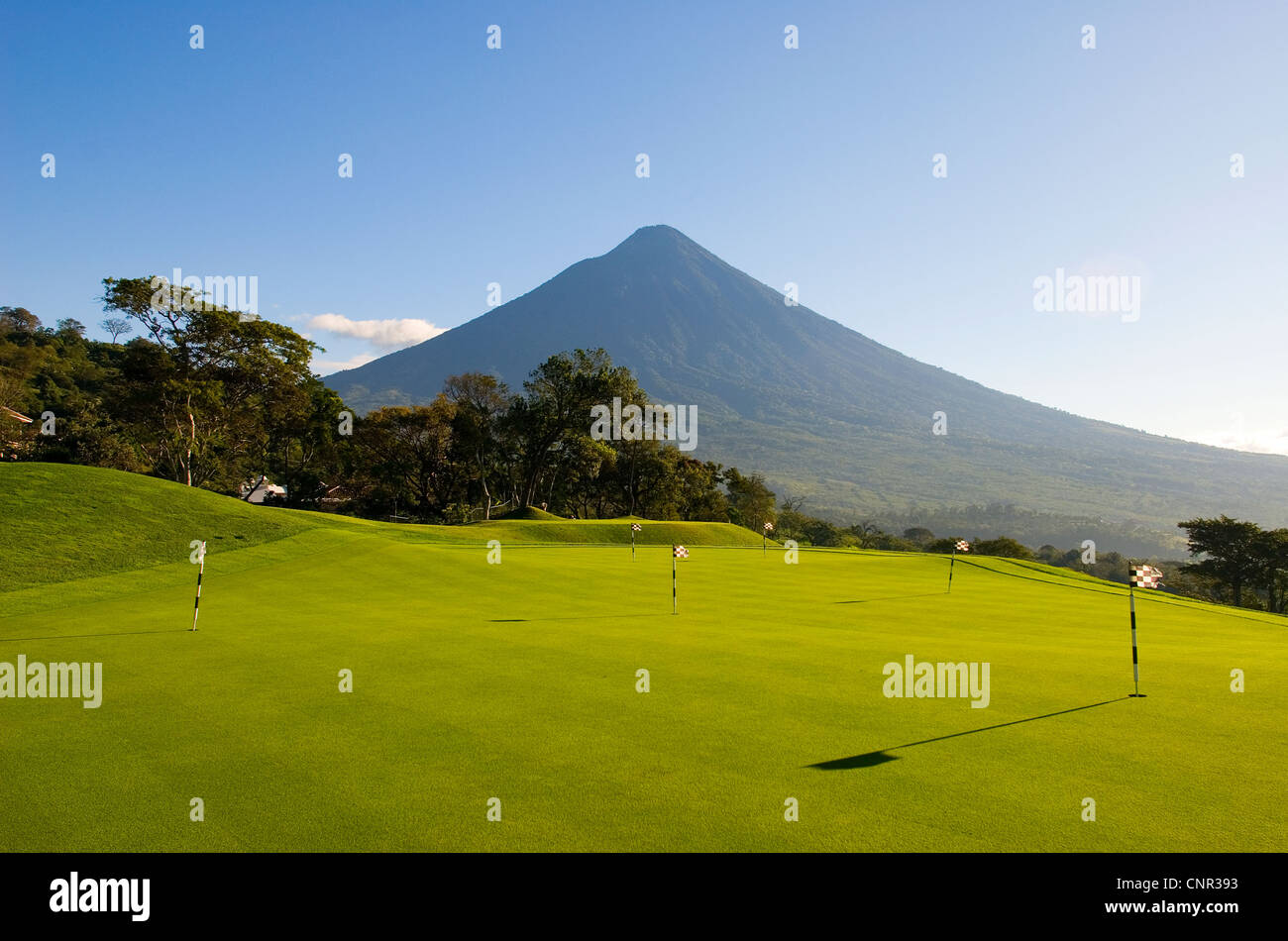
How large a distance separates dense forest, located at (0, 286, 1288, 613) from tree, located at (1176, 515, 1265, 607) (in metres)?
0.13

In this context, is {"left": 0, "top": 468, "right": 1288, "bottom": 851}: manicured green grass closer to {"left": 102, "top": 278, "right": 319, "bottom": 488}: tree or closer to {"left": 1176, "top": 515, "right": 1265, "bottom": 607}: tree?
{"left": 102, "top": 278, "right": 319, "bottom": 488}: tree

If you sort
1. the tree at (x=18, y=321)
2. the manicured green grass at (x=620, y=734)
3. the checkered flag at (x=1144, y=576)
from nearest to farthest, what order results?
the manicured green grass at (x=620, y=734)
the checkered flag at (x=1144, y=576)
the tree at (x=18, y=321)

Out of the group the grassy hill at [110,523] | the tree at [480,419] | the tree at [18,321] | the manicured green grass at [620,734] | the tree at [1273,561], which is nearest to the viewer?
the manicured green grass at [620,734]

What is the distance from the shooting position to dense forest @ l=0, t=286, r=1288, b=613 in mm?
48250

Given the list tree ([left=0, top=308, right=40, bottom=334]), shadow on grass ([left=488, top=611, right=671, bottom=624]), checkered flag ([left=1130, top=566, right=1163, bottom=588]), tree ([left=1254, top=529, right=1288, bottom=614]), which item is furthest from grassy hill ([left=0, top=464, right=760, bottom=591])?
tree ([left=0, top=308, right=40, bottom=334])

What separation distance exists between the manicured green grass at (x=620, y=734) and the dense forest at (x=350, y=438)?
116 ft

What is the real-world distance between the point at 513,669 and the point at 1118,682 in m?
8.71

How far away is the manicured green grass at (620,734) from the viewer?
5.28 meters

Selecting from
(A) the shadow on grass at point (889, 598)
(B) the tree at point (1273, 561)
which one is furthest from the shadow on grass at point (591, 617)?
(B) the tree at point (1273, 561)

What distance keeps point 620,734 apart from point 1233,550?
266 feet

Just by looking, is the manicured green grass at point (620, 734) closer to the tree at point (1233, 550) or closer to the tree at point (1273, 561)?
the tree at point (1273, 561)
